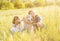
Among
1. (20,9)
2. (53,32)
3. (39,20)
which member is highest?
(20,9)

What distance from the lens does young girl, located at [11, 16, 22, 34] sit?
122 centimetres

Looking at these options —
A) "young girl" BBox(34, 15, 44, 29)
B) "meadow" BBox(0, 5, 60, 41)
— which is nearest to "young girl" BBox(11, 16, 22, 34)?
"meadow" BBox(0, 5, 60, 41)

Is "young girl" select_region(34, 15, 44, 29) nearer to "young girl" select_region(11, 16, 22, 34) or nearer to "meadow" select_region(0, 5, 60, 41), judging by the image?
"meadow" select_region(0, 5, 60, 41)

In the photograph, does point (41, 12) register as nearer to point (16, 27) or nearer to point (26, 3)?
point (26, 3)

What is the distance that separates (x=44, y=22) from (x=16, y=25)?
0.25 metres

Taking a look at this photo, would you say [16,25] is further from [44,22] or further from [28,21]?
[44,22]

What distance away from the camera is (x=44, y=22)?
1.26 metres

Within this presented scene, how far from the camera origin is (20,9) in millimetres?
1265

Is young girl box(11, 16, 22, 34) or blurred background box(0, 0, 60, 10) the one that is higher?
blurred background box(0, 0, 60, 10)

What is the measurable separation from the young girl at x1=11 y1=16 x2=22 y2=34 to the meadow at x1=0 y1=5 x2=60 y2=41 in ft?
0.09

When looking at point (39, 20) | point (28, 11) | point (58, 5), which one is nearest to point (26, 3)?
point (28, 11)

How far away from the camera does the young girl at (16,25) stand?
4.02ft

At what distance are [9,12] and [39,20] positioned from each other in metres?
0.28

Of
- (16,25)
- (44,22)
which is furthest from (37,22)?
(16,25)
